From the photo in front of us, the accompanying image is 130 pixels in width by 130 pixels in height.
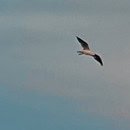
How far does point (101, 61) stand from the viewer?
71.0 meters

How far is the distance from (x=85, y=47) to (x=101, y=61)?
4.98m

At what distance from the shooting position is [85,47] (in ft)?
235
